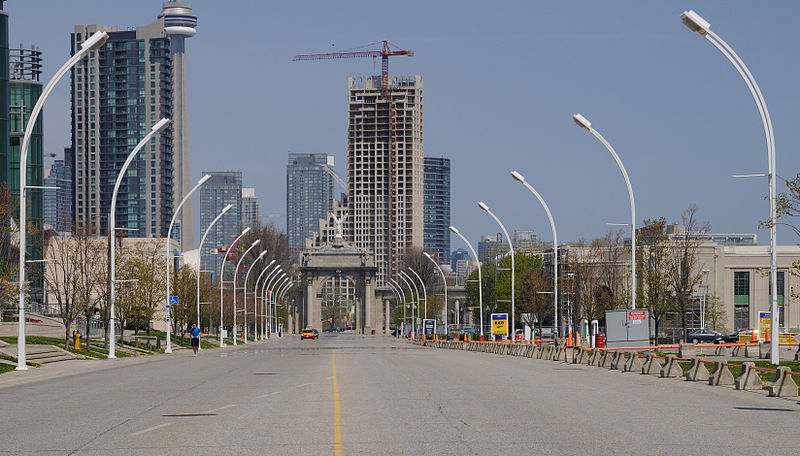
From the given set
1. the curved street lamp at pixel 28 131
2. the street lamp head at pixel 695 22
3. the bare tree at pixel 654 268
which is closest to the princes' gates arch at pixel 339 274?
the bare tree at pixel 654 268

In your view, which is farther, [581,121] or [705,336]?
[705,336]

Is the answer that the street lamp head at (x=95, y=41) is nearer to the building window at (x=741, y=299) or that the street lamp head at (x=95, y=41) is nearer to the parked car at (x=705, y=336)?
the parked car at (x=705, y=336)

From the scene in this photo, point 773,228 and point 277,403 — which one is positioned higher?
point 773,228

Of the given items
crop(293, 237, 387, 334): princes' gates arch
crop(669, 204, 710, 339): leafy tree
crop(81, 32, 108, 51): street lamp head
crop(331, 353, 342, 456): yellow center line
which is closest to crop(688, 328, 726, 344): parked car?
crop(669, 204, 710, 339): leafy tree

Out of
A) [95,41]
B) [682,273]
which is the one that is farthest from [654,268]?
[95,41]

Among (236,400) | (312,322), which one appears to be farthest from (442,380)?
(312,322)

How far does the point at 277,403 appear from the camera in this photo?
65.5 ft

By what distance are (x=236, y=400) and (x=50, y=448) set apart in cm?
767

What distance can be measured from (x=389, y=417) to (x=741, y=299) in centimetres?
9239

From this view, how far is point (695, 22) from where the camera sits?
29609 mm

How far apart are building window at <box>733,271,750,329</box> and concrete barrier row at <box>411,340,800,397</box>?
48.4 meters

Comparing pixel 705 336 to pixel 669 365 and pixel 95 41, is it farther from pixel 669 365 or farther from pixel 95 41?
pixel 95 41

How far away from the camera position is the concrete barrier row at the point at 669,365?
23234mm

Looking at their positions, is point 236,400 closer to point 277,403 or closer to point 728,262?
point 277,403
